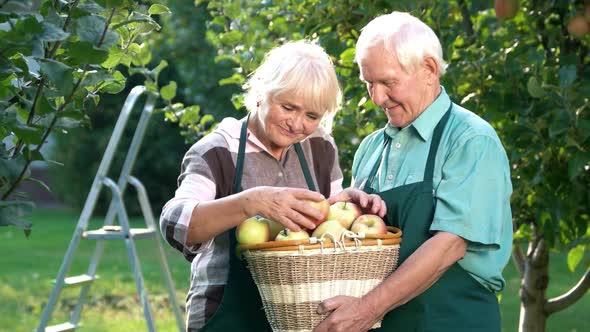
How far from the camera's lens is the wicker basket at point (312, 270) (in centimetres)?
230

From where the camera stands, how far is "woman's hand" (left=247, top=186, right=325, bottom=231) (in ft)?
7.79

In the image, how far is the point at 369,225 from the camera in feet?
7.96

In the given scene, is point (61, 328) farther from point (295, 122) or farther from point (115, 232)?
point (295, 122)

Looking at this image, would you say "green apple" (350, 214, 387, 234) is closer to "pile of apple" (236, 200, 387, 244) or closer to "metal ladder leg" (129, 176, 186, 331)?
"pile of apple" (236, 200, 387, 244)

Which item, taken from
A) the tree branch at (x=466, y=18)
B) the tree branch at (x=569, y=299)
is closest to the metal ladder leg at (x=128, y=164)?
the tree branch at (x=466, y=18)

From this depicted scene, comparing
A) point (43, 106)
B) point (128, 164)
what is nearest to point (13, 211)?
point (43, 106)

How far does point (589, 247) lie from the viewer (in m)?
4.61

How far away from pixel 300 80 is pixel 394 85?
0.81 ft

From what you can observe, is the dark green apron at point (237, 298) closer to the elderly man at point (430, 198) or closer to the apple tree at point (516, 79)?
the elderly man at point (430, 198)

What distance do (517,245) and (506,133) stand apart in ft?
2.75

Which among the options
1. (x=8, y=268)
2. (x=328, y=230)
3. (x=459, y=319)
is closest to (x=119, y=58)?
(x=328, y=230)

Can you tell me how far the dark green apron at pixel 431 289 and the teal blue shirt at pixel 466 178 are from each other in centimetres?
2

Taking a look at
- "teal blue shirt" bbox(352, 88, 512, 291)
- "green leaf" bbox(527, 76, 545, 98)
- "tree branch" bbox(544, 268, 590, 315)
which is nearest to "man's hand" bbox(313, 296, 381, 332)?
"teal blue shirt" bbox(352, 88, 512, 291)

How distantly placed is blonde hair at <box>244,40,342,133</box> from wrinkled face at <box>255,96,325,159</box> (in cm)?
→ 1
